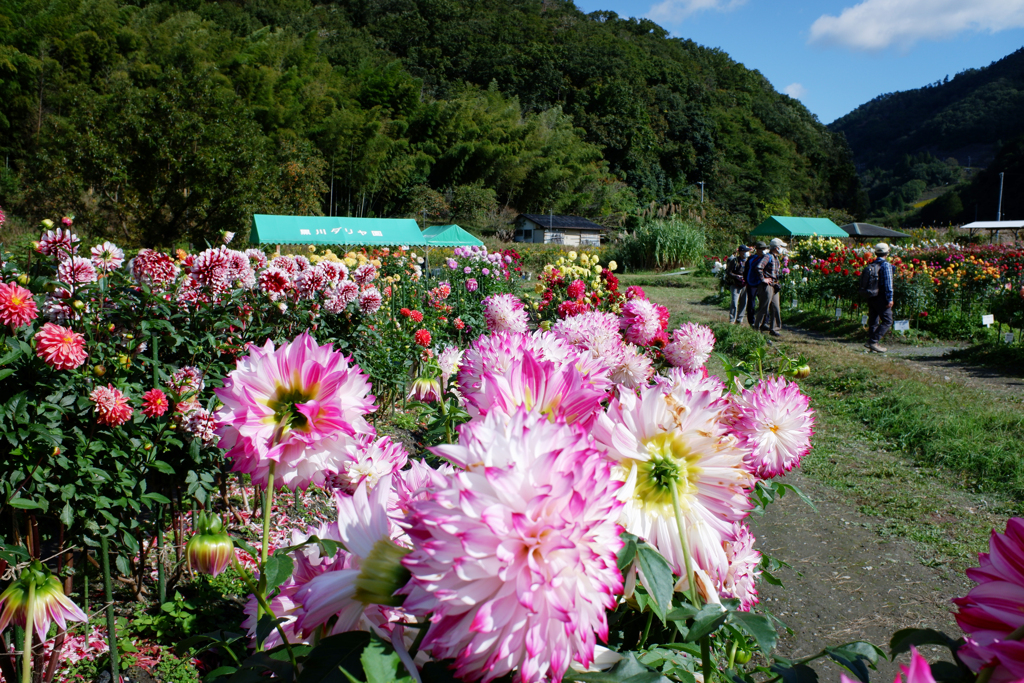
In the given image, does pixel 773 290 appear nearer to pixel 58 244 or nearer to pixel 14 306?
pixel 58 244

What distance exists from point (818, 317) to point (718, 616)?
9.68 m

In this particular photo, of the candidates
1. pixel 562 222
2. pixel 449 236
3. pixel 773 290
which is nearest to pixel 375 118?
pixel 562 222

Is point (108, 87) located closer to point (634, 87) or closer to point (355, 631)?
Result: point (355, 631)

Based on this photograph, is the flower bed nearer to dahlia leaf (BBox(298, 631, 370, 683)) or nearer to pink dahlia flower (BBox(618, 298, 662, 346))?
dahlia leaf (BBox(298, 631, 370, 683))

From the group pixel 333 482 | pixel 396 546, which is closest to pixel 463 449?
pixel 396 546

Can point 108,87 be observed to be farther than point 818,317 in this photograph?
Yes

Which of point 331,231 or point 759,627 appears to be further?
point 331,231

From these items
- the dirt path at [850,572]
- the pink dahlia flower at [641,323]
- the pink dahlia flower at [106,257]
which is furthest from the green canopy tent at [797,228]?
the pink dahlia flower at [106,257]

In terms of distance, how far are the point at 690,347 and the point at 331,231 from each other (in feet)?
28.2

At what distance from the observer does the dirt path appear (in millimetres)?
2211

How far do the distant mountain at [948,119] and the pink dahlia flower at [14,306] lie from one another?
9859 centimetres

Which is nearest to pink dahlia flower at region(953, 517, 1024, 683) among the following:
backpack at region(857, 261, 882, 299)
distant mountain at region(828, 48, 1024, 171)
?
backpack at region(857, 261, 882, 299)

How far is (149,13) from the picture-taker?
2361 centimetres

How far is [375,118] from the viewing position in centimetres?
2978
